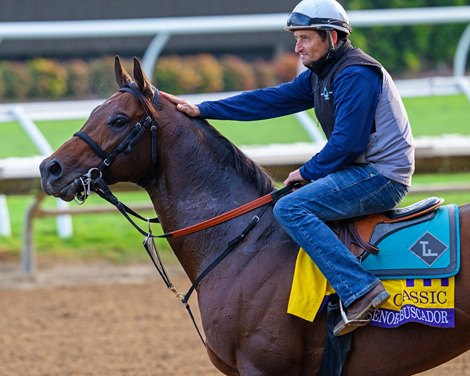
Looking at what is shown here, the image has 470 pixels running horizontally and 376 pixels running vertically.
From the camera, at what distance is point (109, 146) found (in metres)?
4.13

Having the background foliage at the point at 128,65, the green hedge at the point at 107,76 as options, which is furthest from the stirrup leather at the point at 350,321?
the green hedge at the point at 107,76

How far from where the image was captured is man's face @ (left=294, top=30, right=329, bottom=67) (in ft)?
13.4

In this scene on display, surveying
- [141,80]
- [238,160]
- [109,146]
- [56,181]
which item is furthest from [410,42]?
[56,181]

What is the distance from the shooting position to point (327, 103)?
4.11m

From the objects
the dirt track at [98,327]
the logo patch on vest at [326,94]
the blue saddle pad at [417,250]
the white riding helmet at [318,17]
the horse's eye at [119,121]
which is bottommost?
the dirt track at [98,327]

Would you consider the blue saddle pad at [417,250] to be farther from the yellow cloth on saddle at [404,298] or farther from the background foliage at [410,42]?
the background foliage at [410,42]

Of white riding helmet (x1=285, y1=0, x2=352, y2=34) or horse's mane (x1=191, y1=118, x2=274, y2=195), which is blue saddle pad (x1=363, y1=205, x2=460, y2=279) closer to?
horse's mane (x1=191, y1=118, x2=274, y2=195)

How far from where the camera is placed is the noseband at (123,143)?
4113 millimetres

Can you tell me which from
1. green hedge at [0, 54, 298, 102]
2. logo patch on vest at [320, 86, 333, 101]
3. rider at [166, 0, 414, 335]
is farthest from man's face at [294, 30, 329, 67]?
green hedge at [0, 54, 298, 102]

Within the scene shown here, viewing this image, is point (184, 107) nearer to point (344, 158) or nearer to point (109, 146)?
point (109, 146)

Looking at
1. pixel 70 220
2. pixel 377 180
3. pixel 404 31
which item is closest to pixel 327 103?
pixel 377 180

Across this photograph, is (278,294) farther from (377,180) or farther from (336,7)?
(336,7)

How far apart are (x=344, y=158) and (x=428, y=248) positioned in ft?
1.79

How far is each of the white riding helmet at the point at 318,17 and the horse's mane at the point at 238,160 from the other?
0.63 metres
